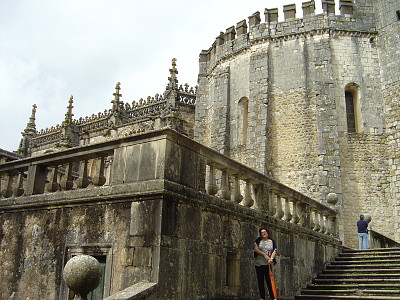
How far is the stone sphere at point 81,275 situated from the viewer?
15.3 feet

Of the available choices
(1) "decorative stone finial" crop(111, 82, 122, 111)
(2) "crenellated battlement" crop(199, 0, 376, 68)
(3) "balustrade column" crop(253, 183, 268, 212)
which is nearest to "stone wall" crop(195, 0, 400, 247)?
(2) "crenellated battlement" crop(199, 0, 376, 68)

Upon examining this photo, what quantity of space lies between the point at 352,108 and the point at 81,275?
59.7ft

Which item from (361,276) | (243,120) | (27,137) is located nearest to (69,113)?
(27,137)

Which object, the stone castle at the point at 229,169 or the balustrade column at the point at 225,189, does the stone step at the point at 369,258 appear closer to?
the stone castle at the point at 229,169

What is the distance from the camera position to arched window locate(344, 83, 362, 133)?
65.8 ft

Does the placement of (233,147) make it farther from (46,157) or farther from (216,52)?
(46,157)

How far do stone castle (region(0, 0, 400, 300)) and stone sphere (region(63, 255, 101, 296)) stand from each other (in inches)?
29.4

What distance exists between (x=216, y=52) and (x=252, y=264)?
18601 millimetres

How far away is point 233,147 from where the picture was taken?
72.3 ft

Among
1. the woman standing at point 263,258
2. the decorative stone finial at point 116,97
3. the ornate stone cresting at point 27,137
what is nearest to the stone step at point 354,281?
the woman standing at point 263,258

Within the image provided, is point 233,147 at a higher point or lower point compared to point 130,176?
higher

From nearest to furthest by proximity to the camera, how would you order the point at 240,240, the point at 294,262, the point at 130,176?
the point at 130,176, the point at 240,240, the point at 294,262

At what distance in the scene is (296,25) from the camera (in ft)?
70.1

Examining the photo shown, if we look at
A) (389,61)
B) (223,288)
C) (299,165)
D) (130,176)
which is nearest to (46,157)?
(130,176)
